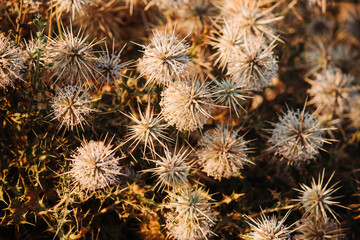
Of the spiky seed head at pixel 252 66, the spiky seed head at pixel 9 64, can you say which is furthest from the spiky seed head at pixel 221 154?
the spiky seed head at pixel 9 64

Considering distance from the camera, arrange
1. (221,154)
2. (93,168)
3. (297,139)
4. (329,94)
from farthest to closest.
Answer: (329,94), (297,139), (221,154), (93,168)

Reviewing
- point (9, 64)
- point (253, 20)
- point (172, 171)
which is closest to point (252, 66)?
point (253, 20)

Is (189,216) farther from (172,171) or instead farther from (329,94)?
(329,94)

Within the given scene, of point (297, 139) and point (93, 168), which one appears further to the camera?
point (297, 139)

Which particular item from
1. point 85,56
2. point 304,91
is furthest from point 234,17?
point 85,56

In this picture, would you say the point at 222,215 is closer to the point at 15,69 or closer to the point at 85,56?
the point at 85,56

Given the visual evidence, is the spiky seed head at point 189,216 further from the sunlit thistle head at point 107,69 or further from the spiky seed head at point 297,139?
the sunlit thistle head at point 107,69

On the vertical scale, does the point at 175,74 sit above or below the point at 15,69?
above
